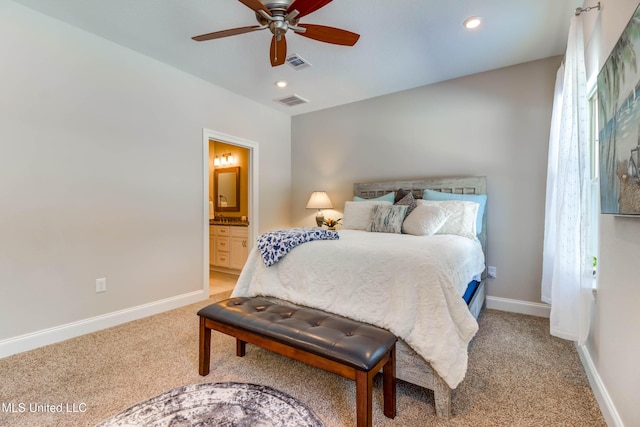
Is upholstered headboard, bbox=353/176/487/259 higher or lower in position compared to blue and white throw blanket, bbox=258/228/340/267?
higher

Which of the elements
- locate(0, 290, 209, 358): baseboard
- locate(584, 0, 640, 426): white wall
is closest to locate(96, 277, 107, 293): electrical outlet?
locate(0, 290, 209, 358): baseboard

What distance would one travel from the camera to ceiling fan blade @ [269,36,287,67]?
2088mm

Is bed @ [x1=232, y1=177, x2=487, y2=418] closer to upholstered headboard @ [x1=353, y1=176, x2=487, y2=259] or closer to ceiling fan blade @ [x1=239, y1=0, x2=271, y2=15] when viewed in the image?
upholstered headboard @ [x1=353, y1=176, x2=487, y2=259]

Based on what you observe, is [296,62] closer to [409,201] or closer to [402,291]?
[409,201]

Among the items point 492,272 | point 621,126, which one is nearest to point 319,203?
point 492,272

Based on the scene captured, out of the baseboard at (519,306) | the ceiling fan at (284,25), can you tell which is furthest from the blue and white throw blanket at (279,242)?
the baseboard at (519,306)

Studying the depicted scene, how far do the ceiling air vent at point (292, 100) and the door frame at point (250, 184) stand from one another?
0.70 metres

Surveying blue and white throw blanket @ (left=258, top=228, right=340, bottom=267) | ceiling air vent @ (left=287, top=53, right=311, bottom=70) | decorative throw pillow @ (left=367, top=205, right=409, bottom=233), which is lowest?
blue and white throw blanket @ (left=258, top=228, right=340, bottom=267)

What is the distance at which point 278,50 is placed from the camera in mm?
2176

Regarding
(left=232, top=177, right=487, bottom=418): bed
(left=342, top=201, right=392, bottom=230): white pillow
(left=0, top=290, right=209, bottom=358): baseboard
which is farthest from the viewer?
(left=342, top=201, right=392, bottom=230): white pillow

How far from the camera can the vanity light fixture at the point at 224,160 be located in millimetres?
5213

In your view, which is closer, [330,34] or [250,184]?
[330,34]

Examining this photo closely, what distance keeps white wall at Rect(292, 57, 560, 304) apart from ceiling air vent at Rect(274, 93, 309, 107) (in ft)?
2.23

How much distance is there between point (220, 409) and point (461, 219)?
2493mm
